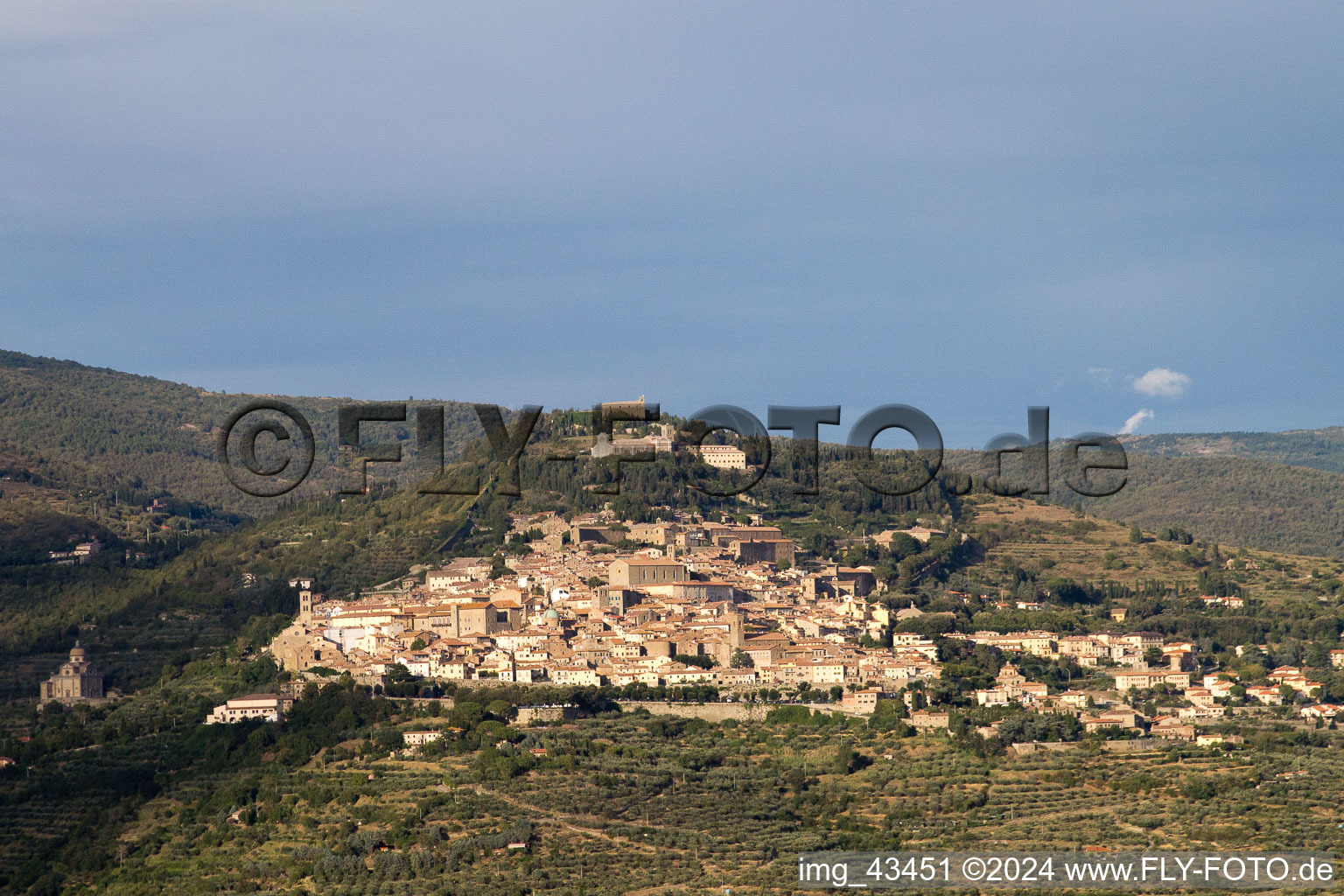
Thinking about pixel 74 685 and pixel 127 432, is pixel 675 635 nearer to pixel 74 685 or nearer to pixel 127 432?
pixel 74 685

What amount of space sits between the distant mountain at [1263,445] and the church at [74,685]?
114m

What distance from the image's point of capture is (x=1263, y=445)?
543ft

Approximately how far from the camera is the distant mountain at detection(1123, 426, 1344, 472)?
158875mm

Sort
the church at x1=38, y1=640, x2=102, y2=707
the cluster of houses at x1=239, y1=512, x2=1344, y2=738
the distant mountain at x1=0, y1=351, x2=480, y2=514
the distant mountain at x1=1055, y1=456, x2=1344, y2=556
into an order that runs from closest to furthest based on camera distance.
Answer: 1. the cluster of houses at x1=239, y1=512, x2=1344, y2=738
2. the church at x1=38, y1=640, x2=102, y2=707
3. the distant mountain at x1=0, y1=351, x2=480, y2=514
4. the distant mountain at x1=1055, y1=456, x2=1344, y2=556

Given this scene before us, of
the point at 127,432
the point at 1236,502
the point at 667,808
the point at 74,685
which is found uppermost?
the point at 127,432

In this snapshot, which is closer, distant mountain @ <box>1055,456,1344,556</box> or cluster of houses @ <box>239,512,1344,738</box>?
cluster of houses @ <box>239,512,1344,738</box>

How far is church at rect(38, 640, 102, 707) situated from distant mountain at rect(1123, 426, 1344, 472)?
113912mm

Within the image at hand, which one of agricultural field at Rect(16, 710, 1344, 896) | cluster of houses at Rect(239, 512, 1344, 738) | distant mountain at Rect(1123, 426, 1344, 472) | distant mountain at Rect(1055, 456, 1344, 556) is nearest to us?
agricultural field at Rect(16, 710, 1344, 896)

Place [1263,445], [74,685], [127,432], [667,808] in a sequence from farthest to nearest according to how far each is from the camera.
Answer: [1263,445], [127,432], [74,685], [667,808]

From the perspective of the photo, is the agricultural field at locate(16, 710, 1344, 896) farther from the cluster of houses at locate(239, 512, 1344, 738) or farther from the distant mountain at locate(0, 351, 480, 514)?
the distant mountain at locate(0, 351, 480, 514)

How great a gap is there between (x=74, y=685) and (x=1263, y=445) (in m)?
130

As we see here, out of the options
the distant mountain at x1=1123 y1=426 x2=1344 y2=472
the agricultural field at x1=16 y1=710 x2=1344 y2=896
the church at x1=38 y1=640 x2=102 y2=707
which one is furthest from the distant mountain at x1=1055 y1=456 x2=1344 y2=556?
the church at x1=38 y1=640 x2=102 y2=707

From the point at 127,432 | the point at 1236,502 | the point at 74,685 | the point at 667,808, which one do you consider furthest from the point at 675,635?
the point at 1236,502

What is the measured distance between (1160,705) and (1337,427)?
423 feet
